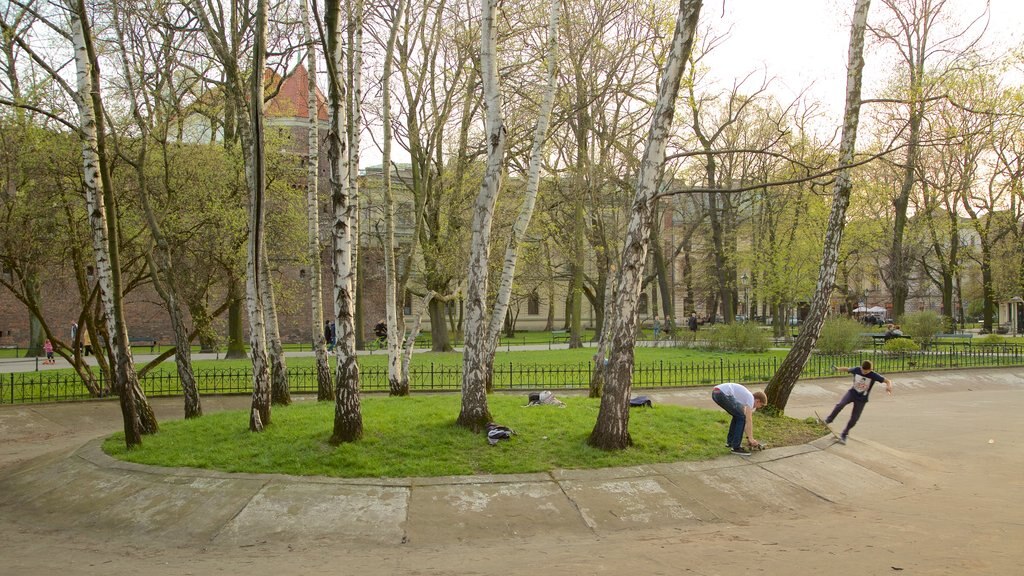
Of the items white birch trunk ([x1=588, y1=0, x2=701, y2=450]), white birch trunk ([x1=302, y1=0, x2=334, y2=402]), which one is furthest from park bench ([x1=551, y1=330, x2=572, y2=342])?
white birch trunk ([x1=588, y1=0, x2=701, y2=450])

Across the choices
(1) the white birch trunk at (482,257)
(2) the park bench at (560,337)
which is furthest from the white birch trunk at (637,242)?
(2) the park bench at (560,337)

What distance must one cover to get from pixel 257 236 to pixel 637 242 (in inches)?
204

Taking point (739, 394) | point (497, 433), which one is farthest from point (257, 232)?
point (739, 394)

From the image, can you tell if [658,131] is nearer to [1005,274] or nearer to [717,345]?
[717,345]

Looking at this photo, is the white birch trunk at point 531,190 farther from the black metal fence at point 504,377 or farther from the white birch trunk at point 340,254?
the black metal fence at point 504,377

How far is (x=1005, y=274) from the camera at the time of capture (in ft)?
138

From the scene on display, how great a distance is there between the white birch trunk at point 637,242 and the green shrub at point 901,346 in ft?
64.1

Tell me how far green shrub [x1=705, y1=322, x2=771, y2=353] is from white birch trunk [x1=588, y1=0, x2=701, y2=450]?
20791mm

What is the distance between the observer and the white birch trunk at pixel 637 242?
8.66 meters

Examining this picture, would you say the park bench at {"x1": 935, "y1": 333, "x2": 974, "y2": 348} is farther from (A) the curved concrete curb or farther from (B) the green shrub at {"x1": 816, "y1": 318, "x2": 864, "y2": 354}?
(A) the curved concrete curb

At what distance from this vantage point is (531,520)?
7184 millimetres

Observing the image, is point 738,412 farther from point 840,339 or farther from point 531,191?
point 840,339

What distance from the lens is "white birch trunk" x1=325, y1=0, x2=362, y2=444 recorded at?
28.7ft

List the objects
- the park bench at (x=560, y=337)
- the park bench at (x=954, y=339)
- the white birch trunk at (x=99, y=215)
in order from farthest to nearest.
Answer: the park bench at (x=560, y=337), the park bench at (x=954, y=339), the white birch trunk at (x=99, y=215)
